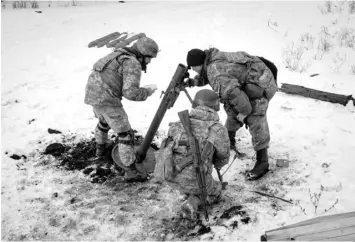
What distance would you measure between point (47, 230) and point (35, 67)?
17.7 ft

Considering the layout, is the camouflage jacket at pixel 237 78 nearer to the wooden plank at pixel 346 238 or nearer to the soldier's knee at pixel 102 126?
the soldier's knee at pixel 102 126

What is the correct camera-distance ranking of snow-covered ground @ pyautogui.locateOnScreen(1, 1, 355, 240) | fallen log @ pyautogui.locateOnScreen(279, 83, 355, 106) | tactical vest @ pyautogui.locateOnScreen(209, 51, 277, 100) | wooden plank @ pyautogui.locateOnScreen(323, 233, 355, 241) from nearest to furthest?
wooden plank @ pyautogui.locateOnScreen(323, 233, 355, 241), snow-covered ground @ pyautogui.locateOnScreen(1, 1, 355, 240), tactical vest @ pyautogui.locateOnScreen(209, 51, 277, 100), fallen log @ pyautogui.locateOnScreen(279, 83, 355, 106)

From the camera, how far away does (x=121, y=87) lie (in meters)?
4.57

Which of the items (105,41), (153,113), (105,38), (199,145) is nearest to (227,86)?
(199,145)

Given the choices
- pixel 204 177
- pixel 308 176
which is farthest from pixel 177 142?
pixel 308 176

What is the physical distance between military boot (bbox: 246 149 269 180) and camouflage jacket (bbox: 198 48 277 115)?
0.69 metres

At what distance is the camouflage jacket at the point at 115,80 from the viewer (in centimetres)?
436

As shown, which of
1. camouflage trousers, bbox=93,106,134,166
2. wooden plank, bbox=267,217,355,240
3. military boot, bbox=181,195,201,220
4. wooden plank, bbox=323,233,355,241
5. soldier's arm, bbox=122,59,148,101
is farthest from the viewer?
camouflage trousers, bbox=93,106,134,166

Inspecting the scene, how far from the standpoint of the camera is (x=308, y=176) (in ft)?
14.6

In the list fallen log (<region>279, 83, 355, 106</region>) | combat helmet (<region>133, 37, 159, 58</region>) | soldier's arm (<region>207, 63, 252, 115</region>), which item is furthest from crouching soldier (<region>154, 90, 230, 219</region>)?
fallen log (<region>279, 83, 355, 106</region>)

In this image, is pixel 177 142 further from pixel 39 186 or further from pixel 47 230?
pixel 39 186

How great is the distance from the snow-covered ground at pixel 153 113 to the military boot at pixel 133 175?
0.11 metres

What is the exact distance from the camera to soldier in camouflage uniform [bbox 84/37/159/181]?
4.38m

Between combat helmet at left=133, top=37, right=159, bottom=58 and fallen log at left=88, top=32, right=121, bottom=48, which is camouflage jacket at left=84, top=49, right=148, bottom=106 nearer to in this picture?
combat helmet at left=133, top=37, right=159, bottom=58
